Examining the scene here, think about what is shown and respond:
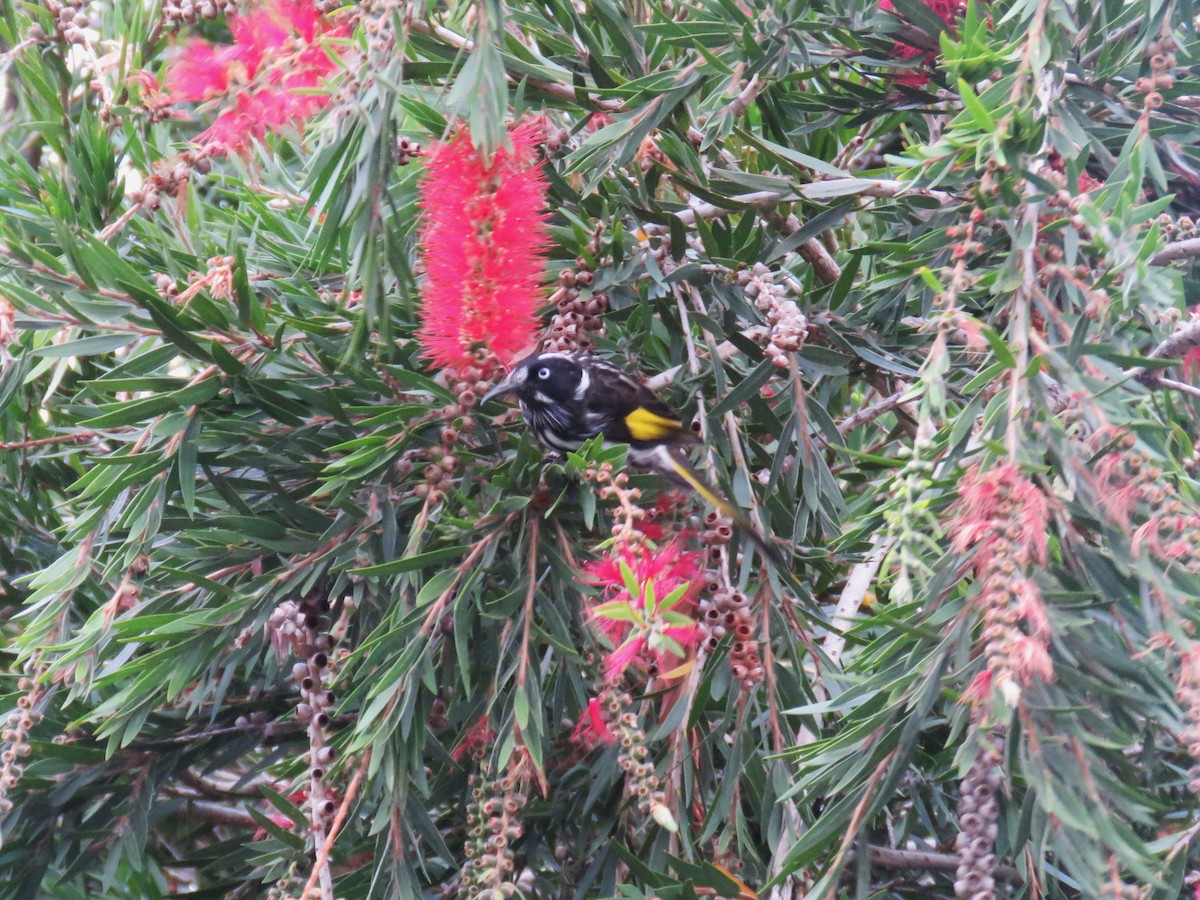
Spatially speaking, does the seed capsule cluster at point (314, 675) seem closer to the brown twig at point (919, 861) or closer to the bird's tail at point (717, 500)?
the bird's tail at point (717, 500)

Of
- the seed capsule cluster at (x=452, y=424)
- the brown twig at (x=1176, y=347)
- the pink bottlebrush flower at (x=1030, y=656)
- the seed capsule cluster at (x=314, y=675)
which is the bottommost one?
the seed capsule cluster at (x=314, y=675)

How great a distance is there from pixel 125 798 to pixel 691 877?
0.93 m

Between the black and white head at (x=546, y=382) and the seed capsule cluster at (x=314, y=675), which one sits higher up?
the seed capsule cluster at (x=314, y=675)

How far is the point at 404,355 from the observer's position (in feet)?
5.58

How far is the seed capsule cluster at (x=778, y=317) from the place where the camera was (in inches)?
53.7

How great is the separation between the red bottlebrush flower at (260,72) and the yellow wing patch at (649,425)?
81 centimetres

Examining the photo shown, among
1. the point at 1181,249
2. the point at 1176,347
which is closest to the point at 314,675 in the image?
the point at 1176,347

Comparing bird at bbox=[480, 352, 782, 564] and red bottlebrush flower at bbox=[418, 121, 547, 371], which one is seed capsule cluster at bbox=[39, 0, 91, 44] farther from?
bird at bbox=[480, 352, 782, 564]

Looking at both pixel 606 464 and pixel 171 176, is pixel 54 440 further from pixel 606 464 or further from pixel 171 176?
pixel 606 464

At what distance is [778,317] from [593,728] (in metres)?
0.65

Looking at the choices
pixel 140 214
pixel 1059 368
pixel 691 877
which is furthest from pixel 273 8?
pixel 691 877

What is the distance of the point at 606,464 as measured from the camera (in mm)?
1275

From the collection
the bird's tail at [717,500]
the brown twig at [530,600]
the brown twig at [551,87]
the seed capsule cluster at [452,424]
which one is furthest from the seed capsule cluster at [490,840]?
the brown twig at [551,87]

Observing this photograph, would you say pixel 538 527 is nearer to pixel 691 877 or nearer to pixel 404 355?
pixel 404 355
